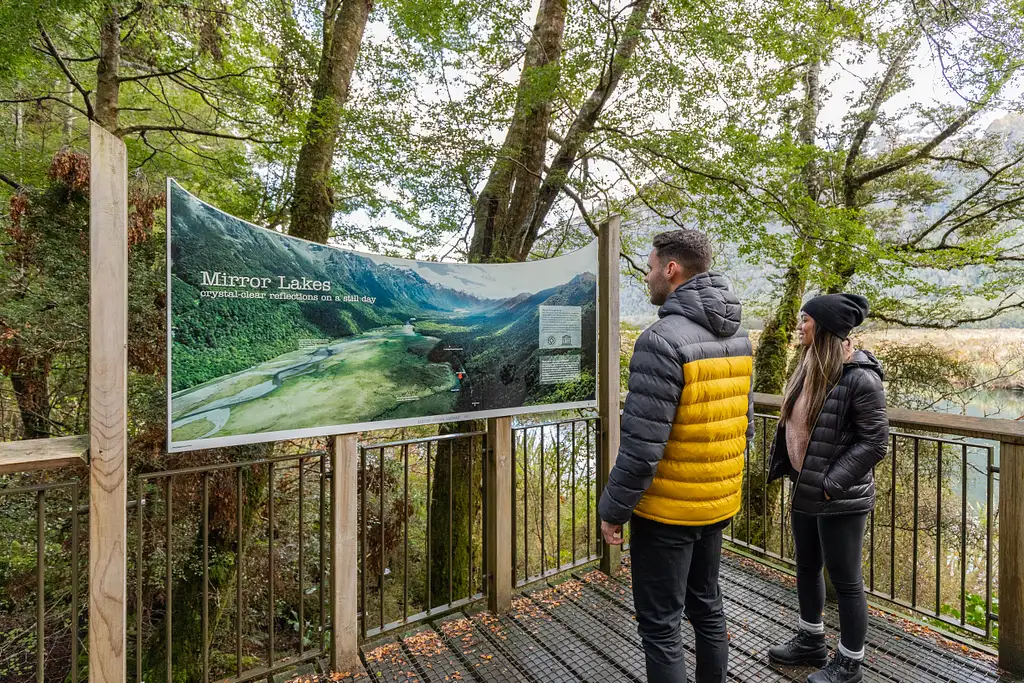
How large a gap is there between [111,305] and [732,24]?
4632 mm

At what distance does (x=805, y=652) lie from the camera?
76.5 inches

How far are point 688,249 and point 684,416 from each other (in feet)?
1.93

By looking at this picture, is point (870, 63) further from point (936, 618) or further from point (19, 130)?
point (19, 130)

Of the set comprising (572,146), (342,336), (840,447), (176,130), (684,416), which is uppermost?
(572,146)

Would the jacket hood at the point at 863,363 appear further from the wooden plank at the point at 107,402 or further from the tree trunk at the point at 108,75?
the tree trunk at the point at 108,75

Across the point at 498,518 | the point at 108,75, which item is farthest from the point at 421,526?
the point at 108,75

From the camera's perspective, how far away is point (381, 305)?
1.98 meters

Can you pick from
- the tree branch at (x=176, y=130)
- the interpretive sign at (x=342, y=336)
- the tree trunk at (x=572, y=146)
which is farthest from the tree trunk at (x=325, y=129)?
the interpretive sign at (x=342, y=336)

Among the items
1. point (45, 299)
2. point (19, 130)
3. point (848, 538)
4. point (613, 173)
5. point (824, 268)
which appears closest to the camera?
point (848, 538)

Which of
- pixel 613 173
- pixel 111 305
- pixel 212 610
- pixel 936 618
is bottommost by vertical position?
pixel 212 610

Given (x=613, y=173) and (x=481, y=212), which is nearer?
(x=481, y=212)

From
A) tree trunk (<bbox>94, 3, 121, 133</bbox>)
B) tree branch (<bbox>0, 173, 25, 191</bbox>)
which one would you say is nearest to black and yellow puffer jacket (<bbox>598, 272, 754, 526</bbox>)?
tree branch (<bbox>0, 173, 25, 191</bbox>)

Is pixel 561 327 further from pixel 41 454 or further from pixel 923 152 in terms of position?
pixel 923 152

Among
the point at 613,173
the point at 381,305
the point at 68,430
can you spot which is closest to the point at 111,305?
the point at 381,305
